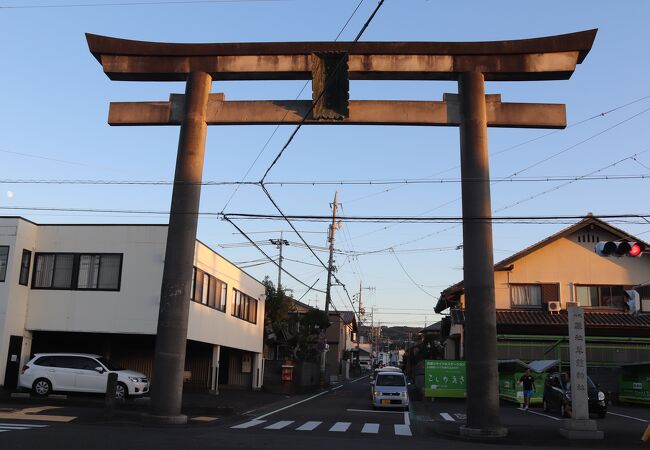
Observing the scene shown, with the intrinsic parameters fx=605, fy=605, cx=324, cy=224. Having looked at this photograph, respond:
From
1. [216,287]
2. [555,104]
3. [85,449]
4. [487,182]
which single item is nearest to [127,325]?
[216,287]

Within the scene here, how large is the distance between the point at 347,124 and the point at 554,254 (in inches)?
976

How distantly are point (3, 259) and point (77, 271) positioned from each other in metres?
2.92

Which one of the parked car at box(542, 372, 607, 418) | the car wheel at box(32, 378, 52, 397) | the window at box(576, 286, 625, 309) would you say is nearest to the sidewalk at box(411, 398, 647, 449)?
the parked car at box(542, 372, 607, 418)

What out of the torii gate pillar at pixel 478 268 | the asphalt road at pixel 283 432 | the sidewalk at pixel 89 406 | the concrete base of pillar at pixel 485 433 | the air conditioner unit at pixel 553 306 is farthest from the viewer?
the air conditioner unit at pixel 553 306

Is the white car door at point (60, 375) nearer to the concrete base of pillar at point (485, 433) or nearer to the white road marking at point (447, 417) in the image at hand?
the white road marking at point (447, 417)

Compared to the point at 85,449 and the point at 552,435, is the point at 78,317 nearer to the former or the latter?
the point at 85,449

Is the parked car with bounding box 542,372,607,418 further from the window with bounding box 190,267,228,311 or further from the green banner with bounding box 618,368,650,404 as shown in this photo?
the window with bounding box 190,267,228,311

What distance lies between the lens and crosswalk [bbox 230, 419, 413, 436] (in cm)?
1723

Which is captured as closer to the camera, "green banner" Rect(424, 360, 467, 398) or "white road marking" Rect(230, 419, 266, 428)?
"white road marking" Rect(230, 419, 266, 428)

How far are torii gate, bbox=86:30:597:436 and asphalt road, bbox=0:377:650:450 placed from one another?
1571 mm

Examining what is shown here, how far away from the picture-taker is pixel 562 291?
37.7 meters

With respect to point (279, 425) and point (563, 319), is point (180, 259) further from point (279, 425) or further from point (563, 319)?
point (563, 319)

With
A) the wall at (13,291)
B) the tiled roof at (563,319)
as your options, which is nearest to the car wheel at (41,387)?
the wall at (13,291)

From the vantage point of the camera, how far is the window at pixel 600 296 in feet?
122
